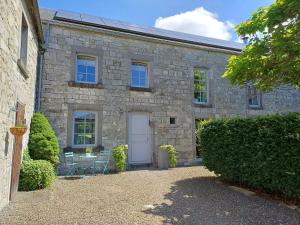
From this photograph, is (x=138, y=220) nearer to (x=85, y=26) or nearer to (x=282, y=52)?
(x=282, y=52)

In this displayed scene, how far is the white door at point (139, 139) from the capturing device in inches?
392

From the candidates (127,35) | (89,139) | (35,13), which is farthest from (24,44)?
(127,35)

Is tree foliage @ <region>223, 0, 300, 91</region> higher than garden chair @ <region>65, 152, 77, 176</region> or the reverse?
higher

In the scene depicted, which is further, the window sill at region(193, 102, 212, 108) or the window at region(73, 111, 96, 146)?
the window sill at region(193, 102, 212, 108)

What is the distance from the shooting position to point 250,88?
1271cm

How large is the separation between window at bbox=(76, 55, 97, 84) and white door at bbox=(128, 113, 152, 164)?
2.19 m

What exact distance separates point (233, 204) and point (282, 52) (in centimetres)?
364

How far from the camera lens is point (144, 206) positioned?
16.4 feet

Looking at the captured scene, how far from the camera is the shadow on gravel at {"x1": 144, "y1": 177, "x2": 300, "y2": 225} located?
4316 millimetres

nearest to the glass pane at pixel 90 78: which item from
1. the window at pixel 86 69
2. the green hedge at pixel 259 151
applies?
the window at pixel 86 69

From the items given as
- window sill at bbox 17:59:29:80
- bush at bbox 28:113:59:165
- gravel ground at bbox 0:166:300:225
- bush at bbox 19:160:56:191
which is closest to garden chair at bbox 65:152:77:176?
bush at bbox 28:113:59:165

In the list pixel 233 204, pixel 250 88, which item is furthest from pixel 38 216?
pixel 250 88

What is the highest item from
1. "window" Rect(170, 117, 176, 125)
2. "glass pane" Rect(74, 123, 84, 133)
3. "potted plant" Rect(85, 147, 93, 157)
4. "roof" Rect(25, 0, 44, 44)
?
"roof" Rect(25, 0, 44, 44)

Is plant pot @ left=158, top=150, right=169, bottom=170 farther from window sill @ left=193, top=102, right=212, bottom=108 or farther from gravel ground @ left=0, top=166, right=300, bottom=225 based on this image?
window sill @ left=193, top=102, right=212, bottom=108
